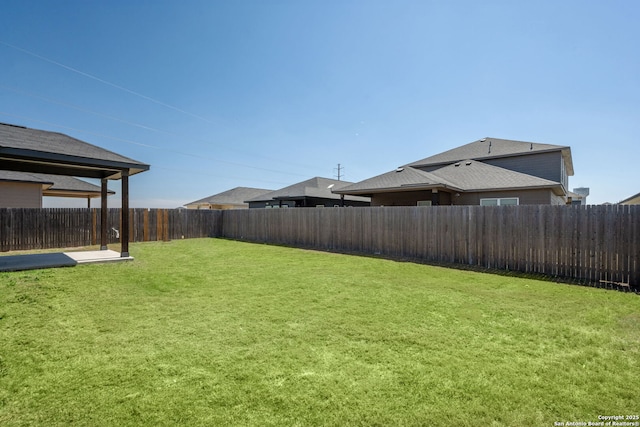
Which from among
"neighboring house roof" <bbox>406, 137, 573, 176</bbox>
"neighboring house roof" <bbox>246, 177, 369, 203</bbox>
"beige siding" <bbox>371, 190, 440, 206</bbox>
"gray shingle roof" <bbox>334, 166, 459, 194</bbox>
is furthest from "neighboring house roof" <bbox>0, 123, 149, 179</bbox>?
"neighboring house roof" <bbox>406, 137, 573, 176</bbox>

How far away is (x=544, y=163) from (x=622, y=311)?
48.0 ft

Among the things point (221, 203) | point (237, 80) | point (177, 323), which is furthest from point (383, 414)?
point (221, 203)

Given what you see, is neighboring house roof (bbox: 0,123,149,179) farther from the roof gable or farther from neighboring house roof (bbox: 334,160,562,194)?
the roof gable

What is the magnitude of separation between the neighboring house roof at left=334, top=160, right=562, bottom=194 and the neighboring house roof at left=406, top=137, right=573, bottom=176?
1.33 meters

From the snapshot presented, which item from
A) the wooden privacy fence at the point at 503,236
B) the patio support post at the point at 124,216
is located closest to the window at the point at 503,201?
the wooden privacy fence at the point at 503,236

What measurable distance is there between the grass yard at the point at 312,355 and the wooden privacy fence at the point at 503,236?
136 cm

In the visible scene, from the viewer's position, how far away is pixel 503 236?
8266 mm

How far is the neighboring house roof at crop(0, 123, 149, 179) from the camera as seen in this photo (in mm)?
7258

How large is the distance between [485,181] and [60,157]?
17.3 metres

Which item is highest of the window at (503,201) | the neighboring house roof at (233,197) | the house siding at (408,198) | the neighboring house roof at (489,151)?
the neighboring house roof at (489,151)

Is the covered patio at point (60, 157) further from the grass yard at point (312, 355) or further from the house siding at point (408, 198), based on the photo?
the house siding at point (408, 198)

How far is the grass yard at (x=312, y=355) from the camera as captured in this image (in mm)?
2117

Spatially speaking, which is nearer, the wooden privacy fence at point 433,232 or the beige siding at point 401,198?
the wooden privacy fence at point 433,232

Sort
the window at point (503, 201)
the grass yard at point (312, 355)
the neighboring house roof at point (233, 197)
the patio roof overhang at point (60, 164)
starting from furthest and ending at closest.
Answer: the neighboring house roof at point (233, 197) < the window at point (503, 201) < the patio roof overhang at point (60, 164) < the grass yard at point (312, 355)
